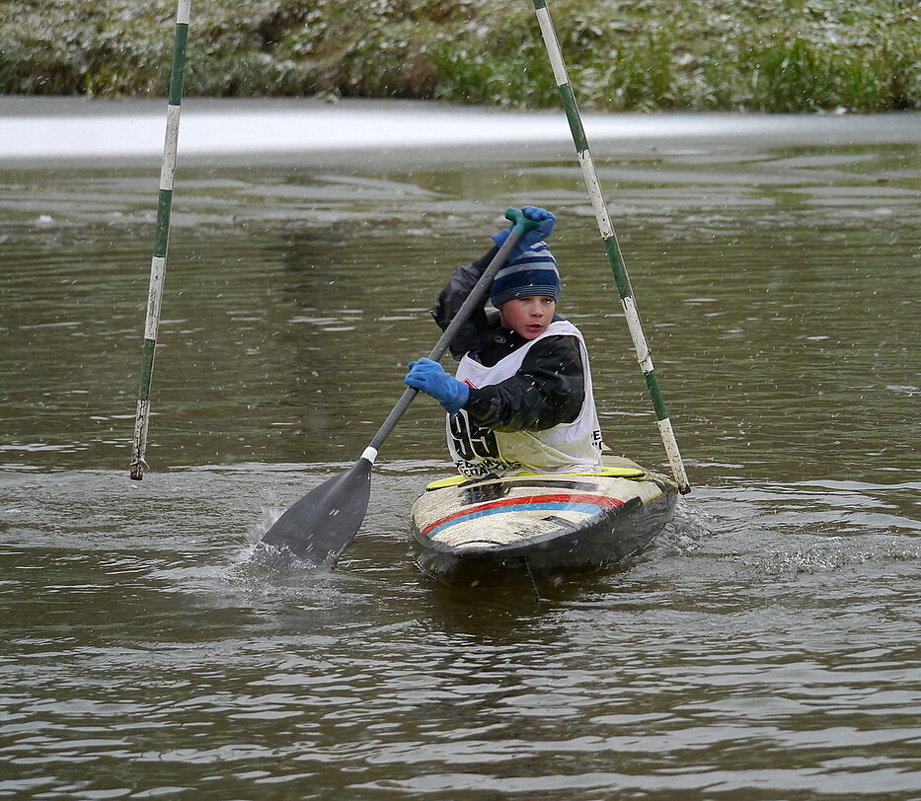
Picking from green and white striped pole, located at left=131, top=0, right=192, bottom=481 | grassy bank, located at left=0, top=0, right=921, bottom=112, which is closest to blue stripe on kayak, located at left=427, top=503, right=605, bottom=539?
green and white striped pole, located at left=131, top=0, right=192, bottom=481

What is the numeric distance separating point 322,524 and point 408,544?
48 cm

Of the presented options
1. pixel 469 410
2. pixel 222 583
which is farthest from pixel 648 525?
pixel 222 583

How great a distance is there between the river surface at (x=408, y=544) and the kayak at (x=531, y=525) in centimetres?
10

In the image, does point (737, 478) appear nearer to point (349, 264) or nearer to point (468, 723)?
point (468, 723)

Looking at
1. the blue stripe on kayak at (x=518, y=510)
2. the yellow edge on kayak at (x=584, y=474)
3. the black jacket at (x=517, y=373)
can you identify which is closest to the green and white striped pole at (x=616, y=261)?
the yellow edge on kayak at (x=584, y=474)

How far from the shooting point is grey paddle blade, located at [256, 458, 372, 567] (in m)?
6.70

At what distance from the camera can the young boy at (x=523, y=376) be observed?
6523mm

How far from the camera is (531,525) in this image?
20.5 ft

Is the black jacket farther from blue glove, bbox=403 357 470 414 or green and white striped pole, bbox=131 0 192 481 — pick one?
green and white striped pole, bbox=131 0 192 481

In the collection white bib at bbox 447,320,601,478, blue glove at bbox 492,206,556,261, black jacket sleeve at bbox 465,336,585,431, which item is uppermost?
blue glove at bbox 492,206,556,261

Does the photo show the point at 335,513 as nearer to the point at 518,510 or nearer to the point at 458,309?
the point at 518,510

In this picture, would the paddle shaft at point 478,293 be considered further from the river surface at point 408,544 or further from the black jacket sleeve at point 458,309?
the river surface at point 408,544

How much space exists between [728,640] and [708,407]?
3.80 meters

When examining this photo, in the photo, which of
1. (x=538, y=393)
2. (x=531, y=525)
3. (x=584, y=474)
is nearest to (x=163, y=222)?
(x=538, y=393)
